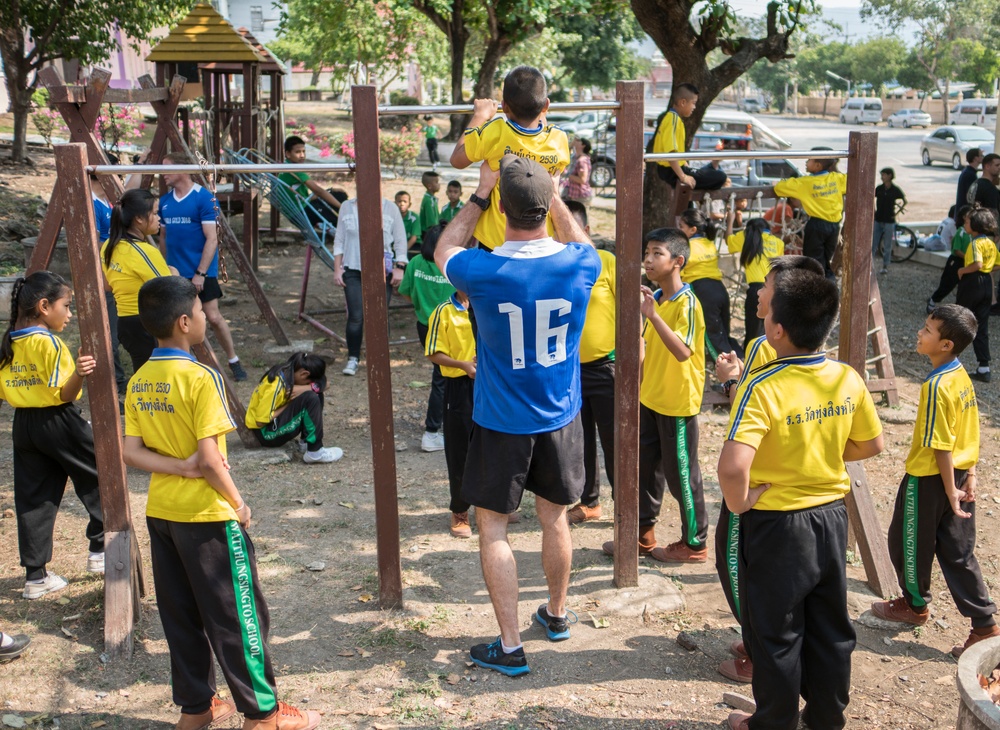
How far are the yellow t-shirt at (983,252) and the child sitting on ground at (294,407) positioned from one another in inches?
226

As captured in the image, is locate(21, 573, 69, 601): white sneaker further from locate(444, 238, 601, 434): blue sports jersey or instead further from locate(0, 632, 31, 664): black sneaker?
locate(444, 238, 601, 434): blue sports jersey

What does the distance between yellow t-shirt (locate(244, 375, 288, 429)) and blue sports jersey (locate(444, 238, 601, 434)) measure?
287 centimetres

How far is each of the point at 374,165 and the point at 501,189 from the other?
78 centimetres

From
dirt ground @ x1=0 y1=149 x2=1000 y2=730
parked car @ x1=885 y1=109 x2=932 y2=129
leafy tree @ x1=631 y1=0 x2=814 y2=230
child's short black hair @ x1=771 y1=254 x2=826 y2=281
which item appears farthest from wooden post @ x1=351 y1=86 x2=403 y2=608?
parked car @ x1=885 y1=109 x2=932 y2=129

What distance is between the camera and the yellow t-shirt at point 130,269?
5.95 meters

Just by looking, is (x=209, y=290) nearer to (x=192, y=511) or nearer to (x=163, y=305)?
(x=163, y=305)

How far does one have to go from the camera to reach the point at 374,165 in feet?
12.9

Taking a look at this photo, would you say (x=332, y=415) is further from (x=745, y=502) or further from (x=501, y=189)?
(x=745, y=502)

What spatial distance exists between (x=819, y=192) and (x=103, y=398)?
22.8 feet

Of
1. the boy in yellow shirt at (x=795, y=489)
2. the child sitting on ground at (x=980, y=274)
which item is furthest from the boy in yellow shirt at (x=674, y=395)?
the child sitting on ground at (x=980, y=274)

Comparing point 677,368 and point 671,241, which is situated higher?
point 671,241

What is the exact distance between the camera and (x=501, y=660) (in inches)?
148

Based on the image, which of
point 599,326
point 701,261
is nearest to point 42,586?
point 599,326

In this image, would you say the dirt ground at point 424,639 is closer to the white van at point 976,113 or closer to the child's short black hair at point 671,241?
the child's short black hair at point 671,241
